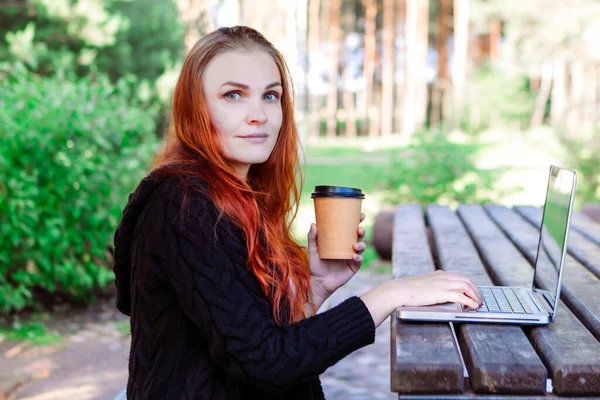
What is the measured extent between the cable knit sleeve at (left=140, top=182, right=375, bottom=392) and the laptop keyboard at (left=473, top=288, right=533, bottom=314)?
1.11ft

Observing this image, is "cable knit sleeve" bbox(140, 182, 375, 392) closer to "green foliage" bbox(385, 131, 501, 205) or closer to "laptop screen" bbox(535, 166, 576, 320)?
"laptop screen" bbox(535, 166, 576, 320)

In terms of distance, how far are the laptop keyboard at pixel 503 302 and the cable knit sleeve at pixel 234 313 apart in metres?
0.34

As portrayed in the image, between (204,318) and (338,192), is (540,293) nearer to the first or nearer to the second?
(338,192)

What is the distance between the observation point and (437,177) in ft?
26.9

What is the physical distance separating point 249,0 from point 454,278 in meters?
11.2

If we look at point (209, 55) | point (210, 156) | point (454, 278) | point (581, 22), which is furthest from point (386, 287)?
point (581, 22)

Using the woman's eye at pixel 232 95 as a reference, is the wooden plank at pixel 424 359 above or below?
below

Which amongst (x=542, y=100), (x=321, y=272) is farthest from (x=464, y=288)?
(x=542, y=100)

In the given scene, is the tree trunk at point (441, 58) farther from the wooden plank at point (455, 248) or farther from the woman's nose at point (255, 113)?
the woman's nose at point (255, 113)

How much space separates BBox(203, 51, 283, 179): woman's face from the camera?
1848mm

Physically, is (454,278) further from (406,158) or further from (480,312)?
(406,158)

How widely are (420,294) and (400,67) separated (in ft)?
91.2

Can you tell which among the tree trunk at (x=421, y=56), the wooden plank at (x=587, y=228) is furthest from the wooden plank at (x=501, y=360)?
the tree trunk at (x=421, y=56)

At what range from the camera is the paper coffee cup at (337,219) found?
1.94 m
